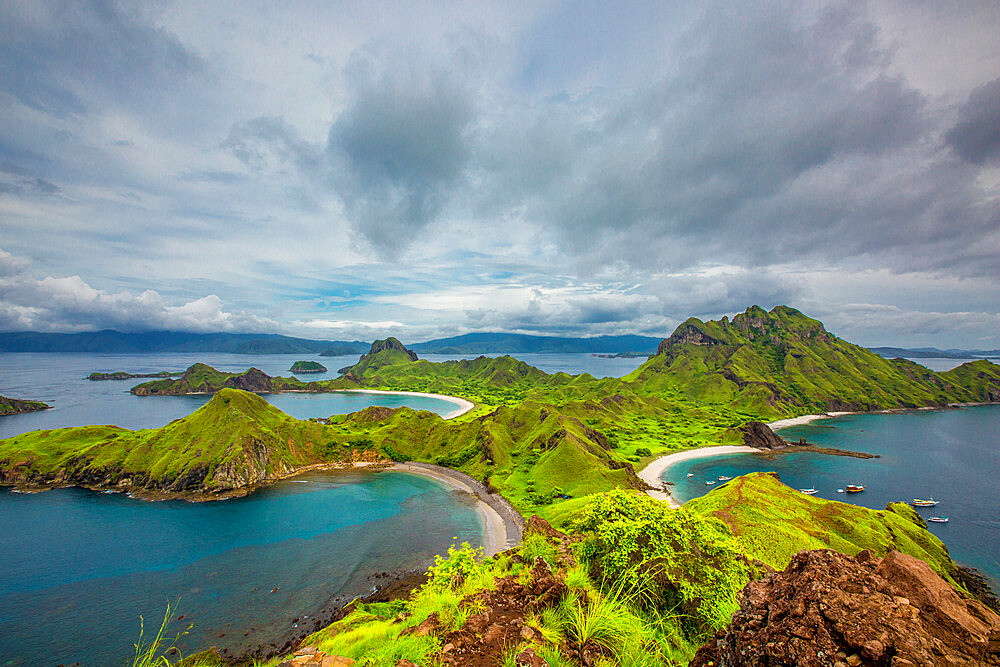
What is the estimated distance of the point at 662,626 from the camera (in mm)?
9375

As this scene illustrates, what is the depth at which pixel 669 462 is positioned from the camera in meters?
97.1

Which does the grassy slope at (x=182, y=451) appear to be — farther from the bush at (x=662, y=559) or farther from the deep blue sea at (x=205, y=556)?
the bush at (x=662, y=559)

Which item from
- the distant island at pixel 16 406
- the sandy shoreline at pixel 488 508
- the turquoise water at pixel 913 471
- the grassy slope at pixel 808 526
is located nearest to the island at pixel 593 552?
the grassy slope at pixel 808 526

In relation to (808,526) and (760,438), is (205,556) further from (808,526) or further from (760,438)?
(760,438)

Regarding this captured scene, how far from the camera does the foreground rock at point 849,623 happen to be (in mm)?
4656

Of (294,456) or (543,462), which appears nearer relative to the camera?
(543,462)

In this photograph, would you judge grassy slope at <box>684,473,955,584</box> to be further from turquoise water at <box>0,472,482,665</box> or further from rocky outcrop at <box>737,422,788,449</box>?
rocky outcrop at <box>737,422,788,449</box>

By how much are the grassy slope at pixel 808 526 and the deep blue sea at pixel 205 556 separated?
35.7m

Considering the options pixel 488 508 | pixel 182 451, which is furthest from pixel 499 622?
pixel 182 451

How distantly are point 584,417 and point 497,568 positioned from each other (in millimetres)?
118300

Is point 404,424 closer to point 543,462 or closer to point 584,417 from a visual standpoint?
point 543,462

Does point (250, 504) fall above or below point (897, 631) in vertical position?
below

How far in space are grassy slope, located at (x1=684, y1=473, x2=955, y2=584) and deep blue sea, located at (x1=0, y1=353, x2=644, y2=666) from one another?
35.7 meters

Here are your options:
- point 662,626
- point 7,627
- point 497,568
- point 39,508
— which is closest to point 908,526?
point 497,568
